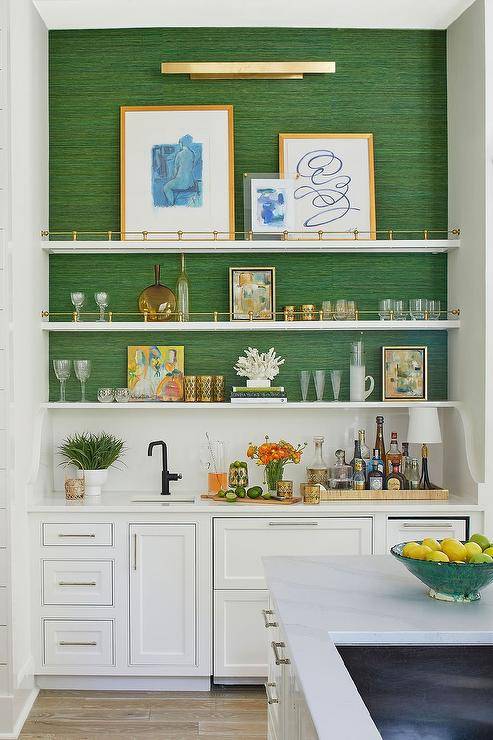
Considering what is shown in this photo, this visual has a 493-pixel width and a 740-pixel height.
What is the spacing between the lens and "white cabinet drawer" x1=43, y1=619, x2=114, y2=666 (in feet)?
11.8

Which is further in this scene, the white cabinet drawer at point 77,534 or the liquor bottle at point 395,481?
the liquor bottle at point 395,481

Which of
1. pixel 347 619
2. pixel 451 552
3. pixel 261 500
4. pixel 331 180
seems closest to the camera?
pixel 347 619

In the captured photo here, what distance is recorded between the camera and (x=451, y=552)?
6.66ft

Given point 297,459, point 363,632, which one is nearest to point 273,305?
point 297,459

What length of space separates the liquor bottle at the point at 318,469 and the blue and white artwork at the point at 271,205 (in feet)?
3.48

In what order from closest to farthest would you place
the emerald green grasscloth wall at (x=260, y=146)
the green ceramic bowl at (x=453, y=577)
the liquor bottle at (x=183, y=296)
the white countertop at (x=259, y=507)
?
the green ceramic bowl at (x=453, y=577), the white countertop at (x=259, y=507), the liquor bottle at (x=183, y=296), the emerald green grasscloth wall at (x=260, y=146)

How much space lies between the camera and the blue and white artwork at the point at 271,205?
3.88 metres

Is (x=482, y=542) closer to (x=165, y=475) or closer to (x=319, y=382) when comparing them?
(x=319, y=382)

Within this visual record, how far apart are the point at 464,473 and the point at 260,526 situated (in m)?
1.00

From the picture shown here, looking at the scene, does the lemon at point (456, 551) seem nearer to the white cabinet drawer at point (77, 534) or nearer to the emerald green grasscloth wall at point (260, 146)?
the white cabinet drawer at point (77, 534)

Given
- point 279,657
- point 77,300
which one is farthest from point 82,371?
point 279,657

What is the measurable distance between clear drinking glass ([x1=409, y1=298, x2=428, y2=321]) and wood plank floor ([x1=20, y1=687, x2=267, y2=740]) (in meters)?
1.90

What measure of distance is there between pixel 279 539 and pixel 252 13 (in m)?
2.50

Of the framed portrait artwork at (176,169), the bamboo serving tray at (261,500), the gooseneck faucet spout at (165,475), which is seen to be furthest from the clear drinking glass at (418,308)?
the gooseneck faucet spout at (165,475)
